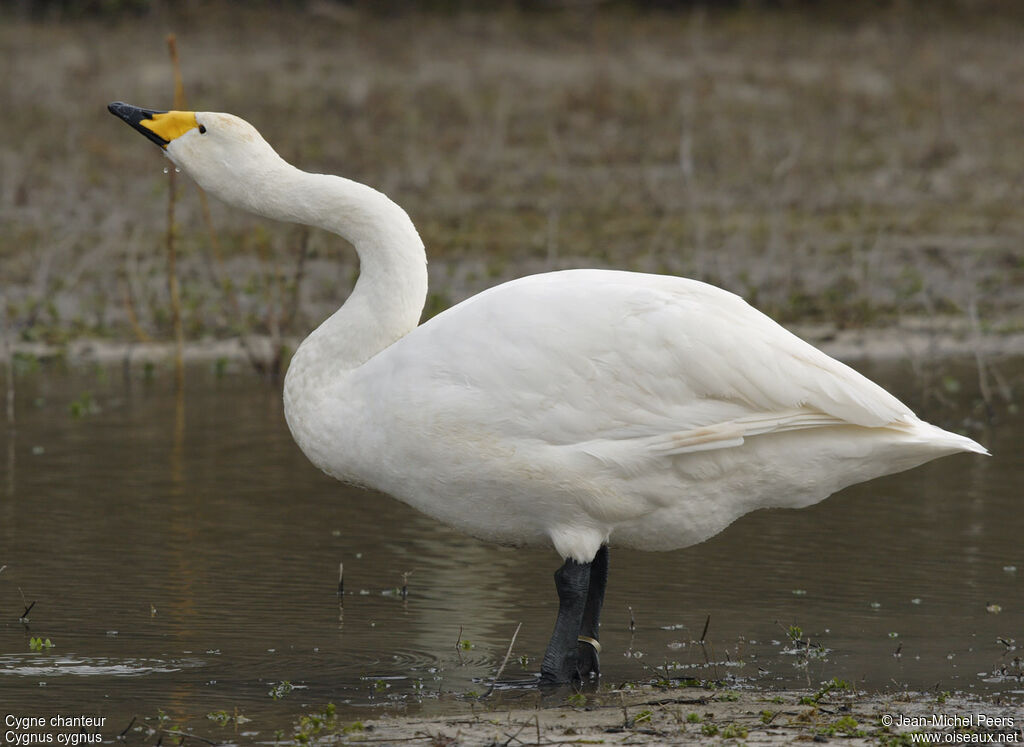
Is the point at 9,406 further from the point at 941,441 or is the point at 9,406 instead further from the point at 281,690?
the point at 941,441

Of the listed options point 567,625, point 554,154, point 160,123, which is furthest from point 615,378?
point 554,154

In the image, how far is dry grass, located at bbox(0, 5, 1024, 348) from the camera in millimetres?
12672

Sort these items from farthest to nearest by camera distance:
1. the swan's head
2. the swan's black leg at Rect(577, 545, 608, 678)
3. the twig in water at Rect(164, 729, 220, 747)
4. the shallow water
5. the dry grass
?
the dry grass → the swan's head → the swan's black leg at Rect(577, 545, 608, 678) → the shallow water → the twig in water at Rect(164, 729, 220, 747)

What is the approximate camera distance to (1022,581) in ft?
21.3

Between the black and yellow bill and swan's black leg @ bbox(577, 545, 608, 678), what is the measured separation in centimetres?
200

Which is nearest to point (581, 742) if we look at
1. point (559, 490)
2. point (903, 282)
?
point (559, 490)

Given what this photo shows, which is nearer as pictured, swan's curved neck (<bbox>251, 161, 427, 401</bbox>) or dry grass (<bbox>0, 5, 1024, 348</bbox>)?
swan's curved neck (<bbox>251, 161, 427, 401</bbox>)

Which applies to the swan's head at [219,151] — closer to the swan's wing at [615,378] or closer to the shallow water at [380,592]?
the swan's wing at [615,378]

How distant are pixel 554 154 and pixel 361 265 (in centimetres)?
1107

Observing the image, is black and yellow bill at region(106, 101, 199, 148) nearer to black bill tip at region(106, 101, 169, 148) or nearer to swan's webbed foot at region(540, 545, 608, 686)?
black bill tip at region(106, 101, 169, 148)

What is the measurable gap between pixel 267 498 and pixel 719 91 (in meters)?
12.2

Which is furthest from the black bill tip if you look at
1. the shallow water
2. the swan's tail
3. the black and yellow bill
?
the swan's tail

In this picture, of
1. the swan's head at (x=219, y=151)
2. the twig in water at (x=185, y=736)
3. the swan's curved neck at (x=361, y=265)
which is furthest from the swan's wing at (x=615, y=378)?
the twig in water at (x=185, y=736)

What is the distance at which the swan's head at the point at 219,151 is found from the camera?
5.74 meters
